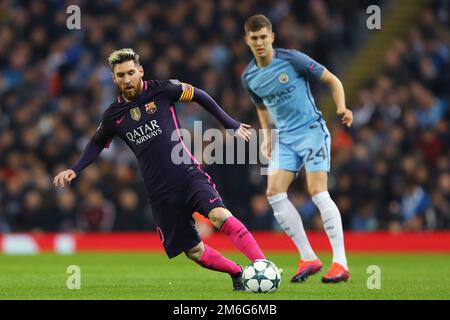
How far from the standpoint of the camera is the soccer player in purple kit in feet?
28.7

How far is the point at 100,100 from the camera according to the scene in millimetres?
19734

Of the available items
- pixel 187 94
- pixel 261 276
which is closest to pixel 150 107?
pixel 187 94

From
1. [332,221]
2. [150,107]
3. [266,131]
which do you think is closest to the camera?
[150,107]

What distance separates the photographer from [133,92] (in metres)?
8.89

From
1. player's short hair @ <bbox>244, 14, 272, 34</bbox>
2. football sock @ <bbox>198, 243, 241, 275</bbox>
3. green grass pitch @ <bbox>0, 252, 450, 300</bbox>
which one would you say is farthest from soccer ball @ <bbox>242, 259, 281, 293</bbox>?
player's short hair @ <bbox>244, 14, 272, 34</bbox>

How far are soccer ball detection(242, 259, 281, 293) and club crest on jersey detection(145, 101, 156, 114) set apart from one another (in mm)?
1589

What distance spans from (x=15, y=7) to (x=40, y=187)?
5.59 m

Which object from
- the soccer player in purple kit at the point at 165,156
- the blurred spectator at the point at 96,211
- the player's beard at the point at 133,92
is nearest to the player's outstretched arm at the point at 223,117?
the soccer player in purple kit at the point at 165,156

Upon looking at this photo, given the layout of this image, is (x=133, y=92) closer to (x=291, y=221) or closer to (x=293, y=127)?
(x=293, y=127)

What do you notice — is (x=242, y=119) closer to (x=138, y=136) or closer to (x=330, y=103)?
(x=330, y=103)

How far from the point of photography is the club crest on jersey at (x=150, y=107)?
8.91 meters

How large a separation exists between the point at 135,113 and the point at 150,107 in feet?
0.46

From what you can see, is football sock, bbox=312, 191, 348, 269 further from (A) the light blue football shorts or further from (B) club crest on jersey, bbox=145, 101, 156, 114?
(B) club crest on jersey, bbox=145, 101, 156, 114
